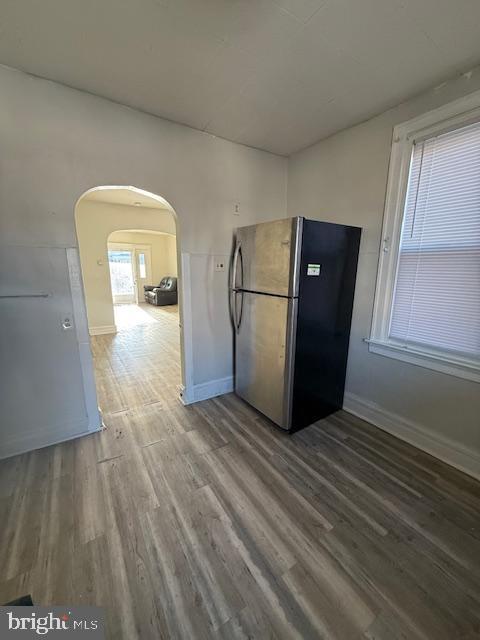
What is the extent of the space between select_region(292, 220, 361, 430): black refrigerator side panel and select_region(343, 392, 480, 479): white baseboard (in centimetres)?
24

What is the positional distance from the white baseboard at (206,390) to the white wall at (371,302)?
127 centimetres

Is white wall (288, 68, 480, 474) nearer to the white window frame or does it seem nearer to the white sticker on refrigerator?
the white window frame

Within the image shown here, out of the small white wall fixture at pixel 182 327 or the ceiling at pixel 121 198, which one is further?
the ceiling at pixel 121 198

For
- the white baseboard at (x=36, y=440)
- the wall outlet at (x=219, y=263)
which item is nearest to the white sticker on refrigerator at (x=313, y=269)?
the wall outlet at (x=219, y=263)

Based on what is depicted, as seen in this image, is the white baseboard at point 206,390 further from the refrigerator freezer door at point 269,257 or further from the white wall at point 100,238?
the white wall at point 100,238

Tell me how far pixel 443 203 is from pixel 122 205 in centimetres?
537

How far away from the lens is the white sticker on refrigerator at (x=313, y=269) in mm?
1947

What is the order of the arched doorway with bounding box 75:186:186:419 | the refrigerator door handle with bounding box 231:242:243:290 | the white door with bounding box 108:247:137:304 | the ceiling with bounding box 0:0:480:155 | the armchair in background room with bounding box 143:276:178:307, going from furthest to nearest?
the white door with bounding box 108:247:137:304 → the armchair in background room with bounding box 143:276:178:307 → the arched doorway with bounding box 75:186:186:419 → the refrigerator door handle with bounding box 231:242:243:290 → the ceiling with bounding box 0:0:480:155

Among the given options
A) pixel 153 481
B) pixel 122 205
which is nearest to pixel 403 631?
pixel 153 481

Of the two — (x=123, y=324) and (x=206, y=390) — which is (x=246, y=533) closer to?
(x=206, y=390)

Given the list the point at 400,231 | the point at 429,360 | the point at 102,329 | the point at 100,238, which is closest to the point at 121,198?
the point at 100,238

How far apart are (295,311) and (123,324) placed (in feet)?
17.2

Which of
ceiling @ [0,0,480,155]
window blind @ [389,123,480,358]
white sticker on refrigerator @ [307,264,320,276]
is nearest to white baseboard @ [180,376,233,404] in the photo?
white sticker on refrigerator @ [307,264,320,276]

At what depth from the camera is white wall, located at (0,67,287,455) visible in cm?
167
